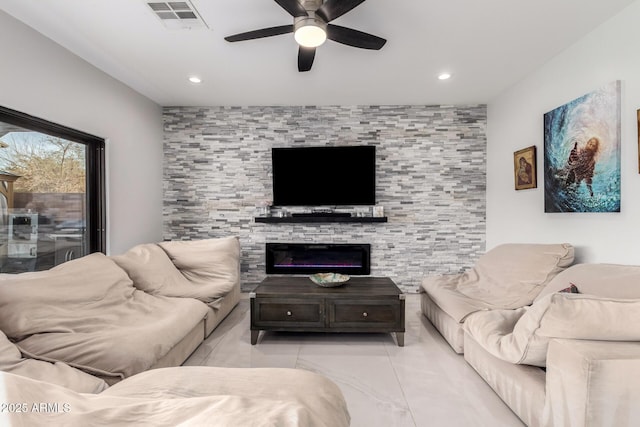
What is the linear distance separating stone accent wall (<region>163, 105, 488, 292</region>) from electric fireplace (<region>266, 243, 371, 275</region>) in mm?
99

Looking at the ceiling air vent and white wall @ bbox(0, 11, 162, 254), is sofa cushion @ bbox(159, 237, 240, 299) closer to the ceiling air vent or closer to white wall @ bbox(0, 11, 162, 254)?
white wall @ bbox(0, 11, 162, 254)

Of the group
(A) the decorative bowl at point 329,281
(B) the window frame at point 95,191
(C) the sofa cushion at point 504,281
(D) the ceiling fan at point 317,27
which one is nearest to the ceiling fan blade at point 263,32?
(D) the ceiling fan at point 317,27

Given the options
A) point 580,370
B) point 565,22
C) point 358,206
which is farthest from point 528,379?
point 358,206

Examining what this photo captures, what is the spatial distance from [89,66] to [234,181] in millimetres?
1973

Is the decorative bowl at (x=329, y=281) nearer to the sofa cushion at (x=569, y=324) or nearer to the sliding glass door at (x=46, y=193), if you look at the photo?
the sofa cushion at (x=569, y=324)

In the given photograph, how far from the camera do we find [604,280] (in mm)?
1959

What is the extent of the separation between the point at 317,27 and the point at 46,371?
7.91ft

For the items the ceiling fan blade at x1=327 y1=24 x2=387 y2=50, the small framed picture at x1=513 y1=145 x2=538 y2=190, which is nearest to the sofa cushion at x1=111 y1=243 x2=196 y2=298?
the ceiling fan blade at x1=327 y1=24 x2=387 y2=50

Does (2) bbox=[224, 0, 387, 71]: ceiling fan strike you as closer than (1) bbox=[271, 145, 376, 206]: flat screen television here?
Yes

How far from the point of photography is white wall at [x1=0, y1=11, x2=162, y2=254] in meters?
2.35

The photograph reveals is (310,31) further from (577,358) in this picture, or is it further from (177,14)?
(577,358)

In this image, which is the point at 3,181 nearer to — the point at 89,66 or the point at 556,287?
the point at 89,66

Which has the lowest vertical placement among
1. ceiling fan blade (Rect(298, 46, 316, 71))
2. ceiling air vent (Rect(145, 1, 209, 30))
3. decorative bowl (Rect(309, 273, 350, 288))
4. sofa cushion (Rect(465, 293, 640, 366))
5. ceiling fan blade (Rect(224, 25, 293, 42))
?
decorative bowl (Rect(309, 273, 350, 288))

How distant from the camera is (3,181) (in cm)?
239
